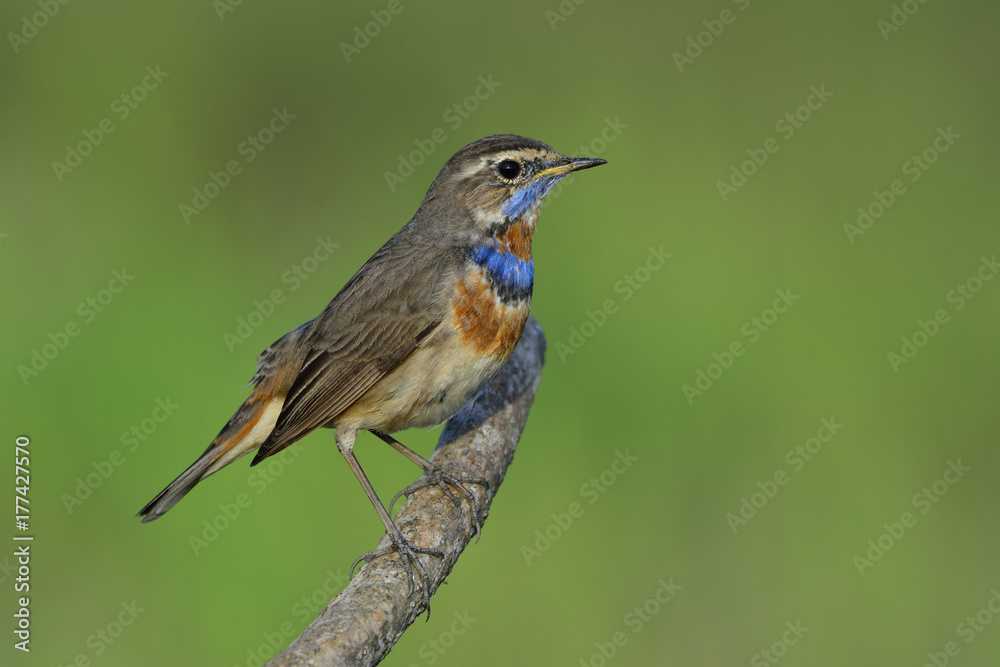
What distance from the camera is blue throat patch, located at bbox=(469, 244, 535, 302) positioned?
5977mm

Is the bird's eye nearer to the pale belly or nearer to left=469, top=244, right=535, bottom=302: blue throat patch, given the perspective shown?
left=469, top=244, right=535, bottom=302: blue throat patch

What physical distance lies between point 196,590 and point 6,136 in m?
4.74

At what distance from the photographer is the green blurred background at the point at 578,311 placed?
23.6ft

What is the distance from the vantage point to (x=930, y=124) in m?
10.5

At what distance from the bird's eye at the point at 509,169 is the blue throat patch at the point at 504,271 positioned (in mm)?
410

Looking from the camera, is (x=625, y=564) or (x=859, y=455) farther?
(x=859, y=455)

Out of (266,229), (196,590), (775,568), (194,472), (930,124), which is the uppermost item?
(930,124)

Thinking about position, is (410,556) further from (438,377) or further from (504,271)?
(504,271)

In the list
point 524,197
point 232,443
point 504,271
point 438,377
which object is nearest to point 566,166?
point 524,197

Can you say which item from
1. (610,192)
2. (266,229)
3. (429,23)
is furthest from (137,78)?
(610,192)

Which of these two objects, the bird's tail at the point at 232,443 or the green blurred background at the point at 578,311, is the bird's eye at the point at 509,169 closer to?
the bird's tail at the point at 232,443

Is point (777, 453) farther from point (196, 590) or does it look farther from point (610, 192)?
point (196, 590)

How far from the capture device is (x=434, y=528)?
5.46 meters

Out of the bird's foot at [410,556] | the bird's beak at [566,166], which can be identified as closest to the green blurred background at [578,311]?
the bird's foot at [410,556]
